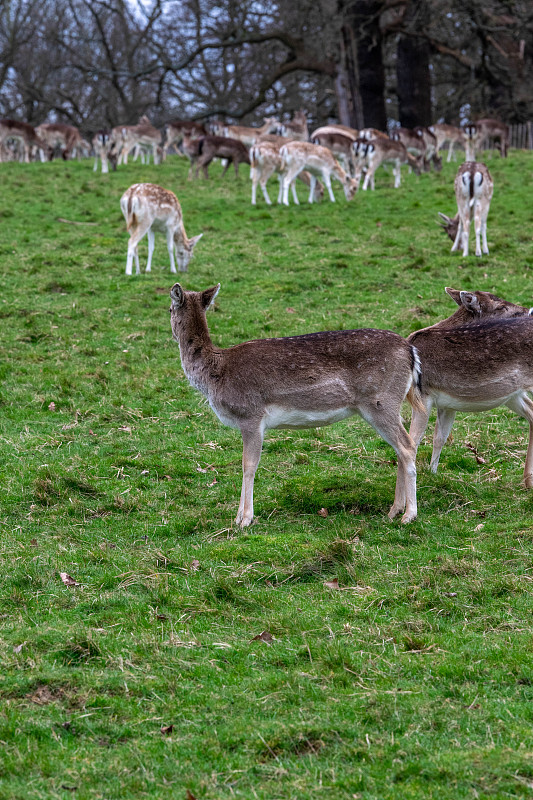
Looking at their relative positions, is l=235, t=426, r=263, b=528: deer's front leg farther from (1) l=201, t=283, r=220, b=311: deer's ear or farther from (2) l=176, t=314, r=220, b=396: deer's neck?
(1) l=201, t=283, r=220, b=311: deer's ear

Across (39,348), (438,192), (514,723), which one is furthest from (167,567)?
(438,192)

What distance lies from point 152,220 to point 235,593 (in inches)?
396

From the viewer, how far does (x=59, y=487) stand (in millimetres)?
7293

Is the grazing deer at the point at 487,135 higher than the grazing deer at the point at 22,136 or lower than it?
lower

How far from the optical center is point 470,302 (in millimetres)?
8500

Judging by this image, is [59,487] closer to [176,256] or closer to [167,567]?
[167,567]

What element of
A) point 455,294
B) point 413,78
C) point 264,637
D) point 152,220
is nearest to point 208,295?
point 455,294

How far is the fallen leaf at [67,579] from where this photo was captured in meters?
5.73

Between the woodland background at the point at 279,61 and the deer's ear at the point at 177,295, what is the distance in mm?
22279

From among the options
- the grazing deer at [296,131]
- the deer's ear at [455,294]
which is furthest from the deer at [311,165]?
the deer's ear at [455,294]

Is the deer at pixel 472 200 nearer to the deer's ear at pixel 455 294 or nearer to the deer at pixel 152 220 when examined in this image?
the deer at pixel 152 220

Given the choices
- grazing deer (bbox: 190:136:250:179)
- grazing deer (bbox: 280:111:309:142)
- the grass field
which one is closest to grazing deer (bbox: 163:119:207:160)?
grazing deer (bbox: 280:111:309:142)

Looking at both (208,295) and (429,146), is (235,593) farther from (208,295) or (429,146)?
(429,146)

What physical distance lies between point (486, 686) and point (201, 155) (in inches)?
837
